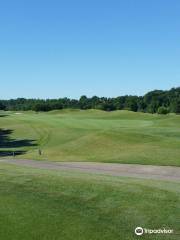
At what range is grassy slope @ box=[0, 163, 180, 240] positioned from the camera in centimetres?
1299

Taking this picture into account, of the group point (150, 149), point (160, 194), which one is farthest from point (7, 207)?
point (150, 149)

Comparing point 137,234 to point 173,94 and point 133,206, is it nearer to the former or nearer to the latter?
point 133,206

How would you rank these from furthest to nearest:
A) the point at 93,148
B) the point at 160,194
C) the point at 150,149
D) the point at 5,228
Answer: the point at 93,148
the point at 150,149
the point at 160,194
the point at 5,228

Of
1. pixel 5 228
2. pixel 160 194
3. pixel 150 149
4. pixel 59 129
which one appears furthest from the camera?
pixel 59 129

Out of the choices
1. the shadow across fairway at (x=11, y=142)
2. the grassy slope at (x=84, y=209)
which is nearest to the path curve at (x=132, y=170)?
the grassy slope at (x=84, y=209)

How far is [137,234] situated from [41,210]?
12.4 ft

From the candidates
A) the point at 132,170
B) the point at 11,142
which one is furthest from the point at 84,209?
the point at 11,142

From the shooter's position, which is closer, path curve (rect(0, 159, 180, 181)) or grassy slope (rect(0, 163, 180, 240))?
grassy slope (rect(0, 163, 180, 240))

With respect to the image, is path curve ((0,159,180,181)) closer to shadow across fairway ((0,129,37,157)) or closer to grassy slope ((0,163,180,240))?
grassy slope ((0,163,180,240))

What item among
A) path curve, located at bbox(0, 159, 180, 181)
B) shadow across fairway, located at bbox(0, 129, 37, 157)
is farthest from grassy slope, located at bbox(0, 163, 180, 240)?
shadow across fairway, located at bbox(0, 129, 37, 157)

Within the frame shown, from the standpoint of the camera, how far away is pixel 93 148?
40.3 meters

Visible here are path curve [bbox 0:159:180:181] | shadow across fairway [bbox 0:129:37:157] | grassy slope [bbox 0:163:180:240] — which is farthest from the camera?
shadow across fairway [bbox 0:129:37:157]

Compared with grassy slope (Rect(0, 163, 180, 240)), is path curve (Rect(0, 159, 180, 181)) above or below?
below

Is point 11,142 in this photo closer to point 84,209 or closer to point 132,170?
point 132,170
